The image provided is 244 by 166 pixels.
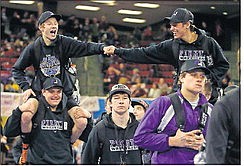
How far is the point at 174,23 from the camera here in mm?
8266

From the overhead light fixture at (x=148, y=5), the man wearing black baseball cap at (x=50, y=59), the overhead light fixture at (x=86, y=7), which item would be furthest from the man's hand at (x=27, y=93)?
the overhead light fixture at (x=86, y=7)

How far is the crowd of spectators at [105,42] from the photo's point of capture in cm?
2244

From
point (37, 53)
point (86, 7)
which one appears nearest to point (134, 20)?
point (86, 7)

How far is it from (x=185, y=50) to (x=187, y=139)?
69.4 inches

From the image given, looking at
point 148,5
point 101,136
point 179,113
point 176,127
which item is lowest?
point 101,136

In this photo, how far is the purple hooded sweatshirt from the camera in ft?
22.5

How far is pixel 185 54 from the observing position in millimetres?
8336

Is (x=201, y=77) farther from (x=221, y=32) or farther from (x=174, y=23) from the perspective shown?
(x=221, y=32)

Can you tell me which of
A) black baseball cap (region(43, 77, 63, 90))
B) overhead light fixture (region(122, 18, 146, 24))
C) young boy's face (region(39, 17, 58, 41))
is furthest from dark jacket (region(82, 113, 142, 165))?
overhead light fixture (region(122, 18, 146, 24))

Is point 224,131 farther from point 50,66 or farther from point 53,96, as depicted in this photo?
point 50,66

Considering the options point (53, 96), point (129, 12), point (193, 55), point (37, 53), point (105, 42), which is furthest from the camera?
point (129, 12)

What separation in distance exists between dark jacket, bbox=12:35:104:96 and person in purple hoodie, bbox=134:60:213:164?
2.10 meters

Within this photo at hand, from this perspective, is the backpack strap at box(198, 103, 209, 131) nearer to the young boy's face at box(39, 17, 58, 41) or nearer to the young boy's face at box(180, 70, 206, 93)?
the young boy's face at box(180, 70, 206, 93)

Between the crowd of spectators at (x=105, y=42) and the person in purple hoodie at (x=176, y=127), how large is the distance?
13133 mm
